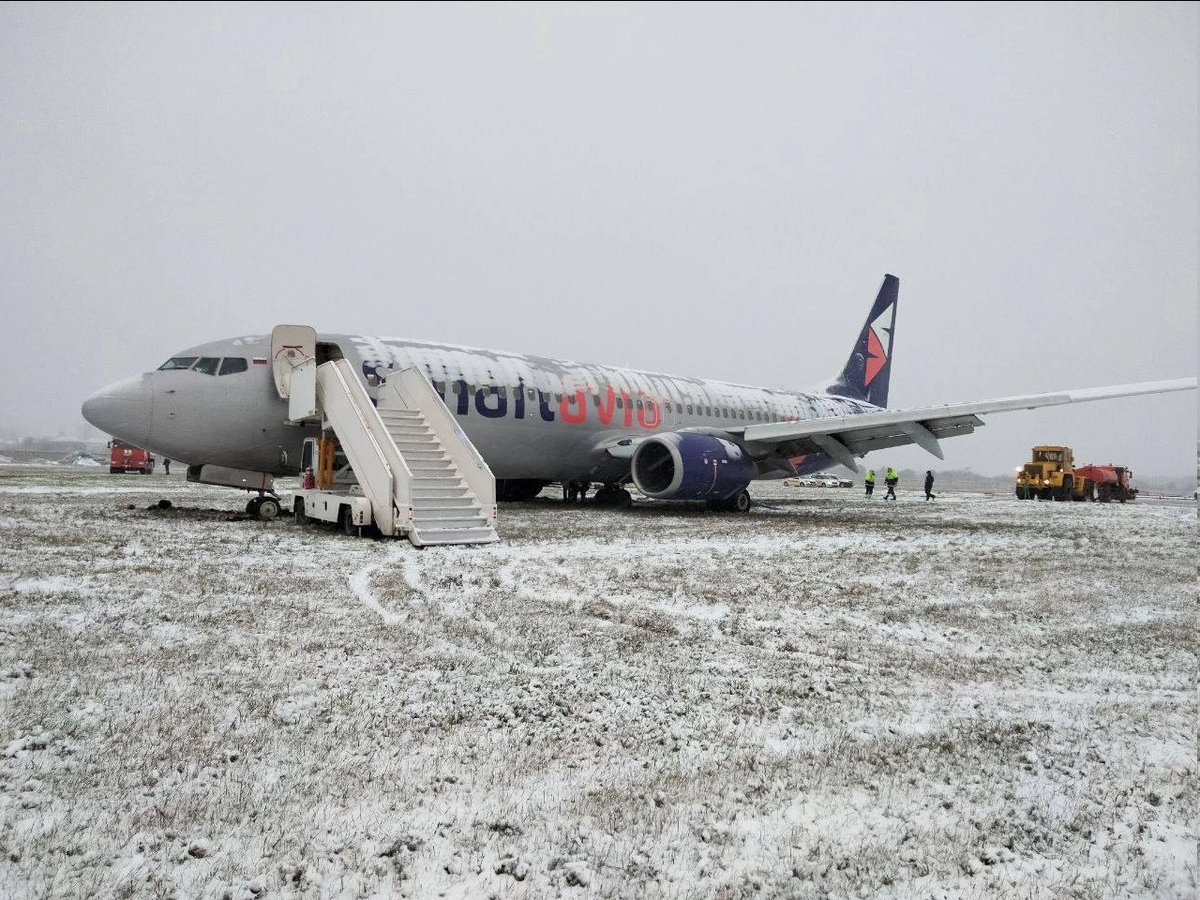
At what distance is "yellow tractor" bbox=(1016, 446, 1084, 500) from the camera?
31.2m

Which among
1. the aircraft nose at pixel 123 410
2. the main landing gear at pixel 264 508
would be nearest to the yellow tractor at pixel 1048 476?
the main landing gear at pixel 264 508

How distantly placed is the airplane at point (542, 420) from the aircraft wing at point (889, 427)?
1.5 inches

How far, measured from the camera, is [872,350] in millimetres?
26047

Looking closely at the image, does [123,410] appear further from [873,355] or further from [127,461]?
[127,461]

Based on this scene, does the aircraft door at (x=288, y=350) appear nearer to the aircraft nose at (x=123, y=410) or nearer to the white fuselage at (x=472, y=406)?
the white fuselage at (x=472, y=406)

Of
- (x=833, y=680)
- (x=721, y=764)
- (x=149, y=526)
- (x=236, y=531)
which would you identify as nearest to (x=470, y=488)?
(x=236, y=531)

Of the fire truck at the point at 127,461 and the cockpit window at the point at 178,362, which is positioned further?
the fire truck at the point at 127,461

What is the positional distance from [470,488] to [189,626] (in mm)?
5751

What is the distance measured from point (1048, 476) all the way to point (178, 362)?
32370 mm

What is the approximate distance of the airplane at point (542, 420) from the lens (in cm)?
1129

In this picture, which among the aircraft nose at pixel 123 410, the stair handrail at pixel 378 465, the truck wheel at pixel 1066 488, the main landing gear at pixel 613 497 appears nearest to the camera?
the stair handrail at pixel 378 465

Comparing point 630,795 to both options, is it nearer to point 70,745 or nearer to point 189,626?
point 70,745

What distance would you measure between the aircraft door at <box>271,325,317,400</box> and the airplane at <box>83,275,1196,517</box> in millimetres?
170

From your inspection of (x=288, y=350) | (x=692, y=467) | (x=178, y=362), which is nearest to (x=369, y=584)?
(x=288, y=350)
